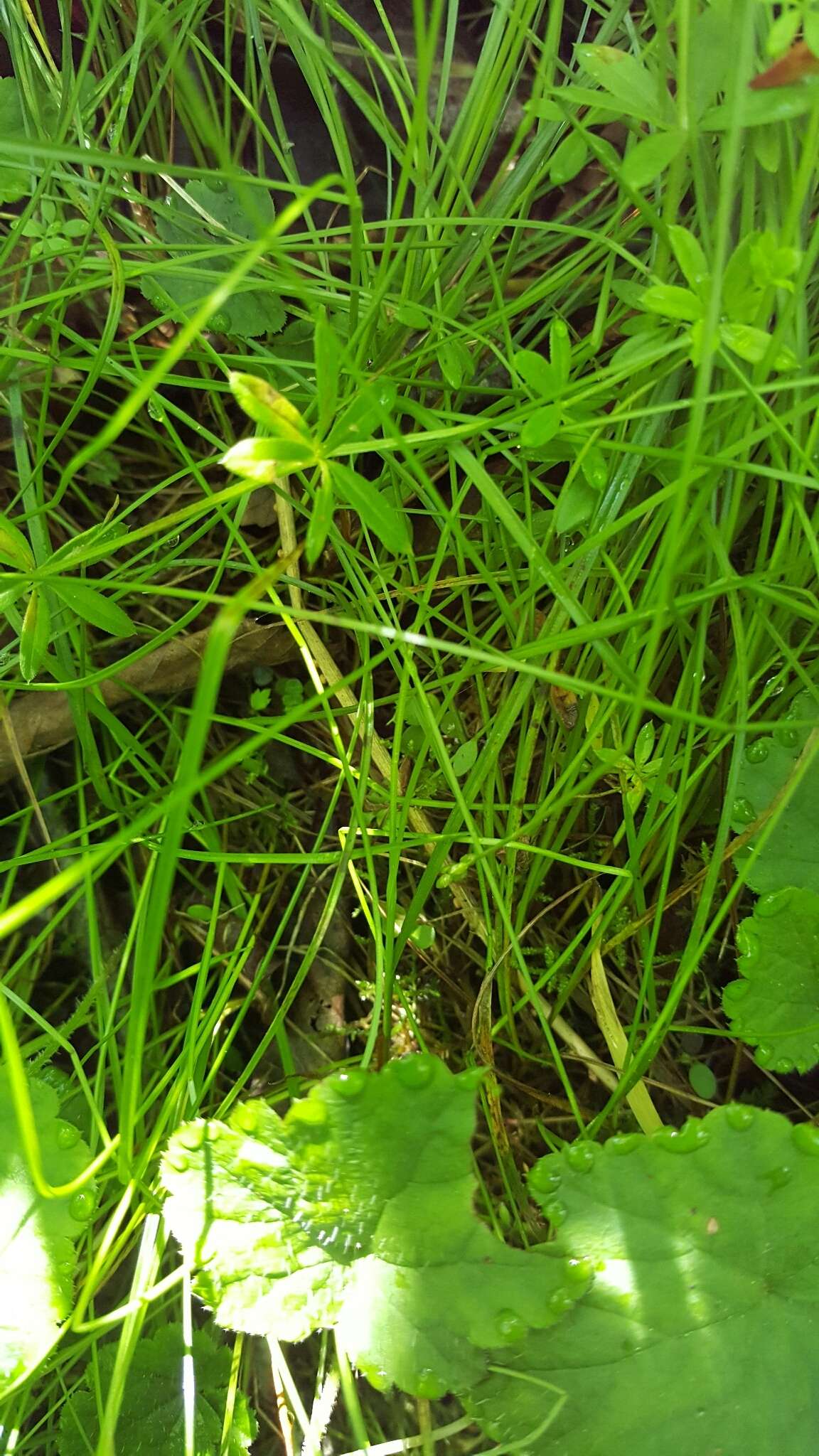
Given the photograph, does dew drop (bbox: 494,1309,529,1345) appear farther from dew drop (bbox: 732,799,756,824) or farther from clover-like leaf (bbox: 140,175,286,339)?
clover-like leaf (bbox: 140,175,286,339)

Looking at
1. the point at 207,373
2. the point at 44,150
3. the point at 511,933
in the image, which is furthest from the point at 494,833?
the point at 44,150

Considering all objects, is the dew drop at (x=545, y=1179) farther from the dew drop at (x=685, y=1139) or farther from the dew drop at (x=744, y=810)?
the dew drop at (x=744, y=810)

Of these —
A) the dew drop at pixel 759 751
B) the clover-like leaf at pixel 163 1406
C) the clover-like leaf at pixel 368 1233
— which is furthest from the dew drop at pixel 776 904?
the clover-like leaf at pixel 163 1406

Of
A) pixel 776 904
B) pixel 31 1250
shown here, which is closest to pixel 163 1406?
pixel 31 1250

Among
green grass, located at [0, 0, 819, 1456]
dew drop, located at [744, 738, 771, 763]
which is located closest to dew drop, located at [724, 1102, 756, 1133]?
green grass, located at [0, 0, 819, 1456]

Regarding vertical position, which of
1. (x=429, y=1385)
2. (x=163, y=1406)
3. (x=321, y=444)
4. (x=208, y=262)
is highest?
(x=208, y=262)

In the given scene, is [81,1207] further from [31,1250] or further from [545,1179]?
[545,1179]

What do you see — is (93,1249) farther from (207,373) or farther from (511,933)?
(207,373)
